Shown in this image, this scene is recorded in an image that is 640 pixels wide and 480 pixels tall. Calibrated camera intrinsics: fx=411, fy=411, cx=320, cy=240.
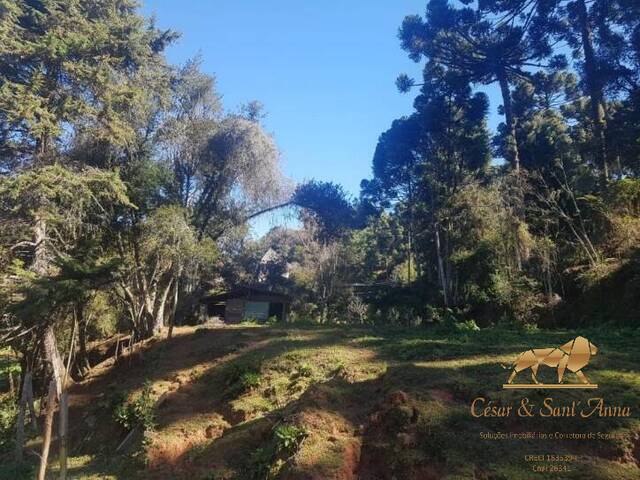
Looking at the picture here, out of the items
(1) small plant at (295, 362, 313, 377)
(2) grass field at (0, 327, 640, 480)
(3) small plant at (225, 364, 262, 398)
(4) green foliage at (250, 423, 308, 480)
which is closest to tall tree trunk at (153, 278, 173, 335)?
(2) grass field at (0, 327, 640, 480)

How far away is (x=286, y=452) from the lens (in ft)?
14.7

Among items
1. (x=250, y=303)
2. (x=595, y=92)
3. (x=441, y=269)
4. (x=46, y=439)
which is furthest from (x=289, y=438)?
(x=595, y=92)

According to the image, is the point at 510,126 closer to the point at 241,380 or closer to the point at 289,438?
the point at 241,380

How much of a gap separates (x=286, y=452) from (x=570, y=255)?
1252cm

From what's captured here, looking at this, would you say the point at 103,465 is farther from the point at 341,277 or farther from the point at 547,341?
the point at 341,277

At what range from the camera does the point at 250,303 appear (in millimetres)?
20766

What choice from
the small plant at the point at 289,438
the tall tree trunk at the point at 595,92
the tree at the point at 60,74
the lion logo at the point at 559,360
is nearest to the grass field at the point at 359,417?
the small plant at the point at 289,438

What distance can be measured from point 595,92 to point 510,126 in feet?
11.8

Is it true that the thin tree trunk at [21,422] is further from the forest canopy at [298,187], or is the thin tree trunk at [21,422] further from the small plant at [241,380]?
the small plant at [241,380]

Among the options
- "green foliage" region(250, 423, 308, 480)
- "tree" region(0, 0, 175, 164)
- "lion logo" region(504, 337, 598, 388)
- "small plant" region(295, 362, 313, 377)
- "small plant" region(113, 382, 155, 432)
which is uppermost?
"tree" region(0, 0, 175, 164)

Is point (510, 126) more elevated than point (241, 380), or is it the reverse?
point (510, 126)

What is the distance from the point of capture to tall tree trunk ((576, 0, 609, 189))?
49.1ft

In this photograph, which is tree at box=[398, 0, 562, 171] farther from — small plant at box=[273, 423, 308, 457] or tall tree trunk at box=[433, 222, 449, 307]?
small plant at box=[273, 423, 308, 457]

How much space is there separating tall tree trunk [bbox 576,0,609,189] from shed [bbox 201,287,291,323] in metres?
14.7
